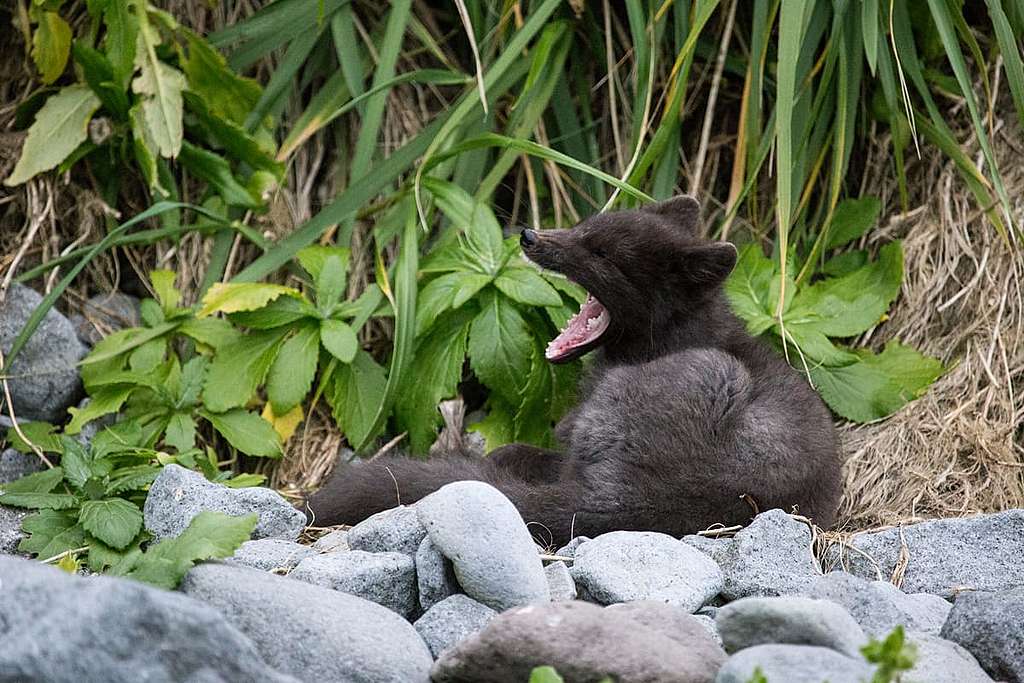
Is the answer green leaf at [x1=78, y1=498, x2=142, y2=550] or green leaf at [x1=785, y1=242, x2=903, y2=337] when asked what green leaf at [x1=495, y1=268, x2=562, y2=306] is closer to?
green leaf at [x1=785, y1=242, x2=903, y2=337]

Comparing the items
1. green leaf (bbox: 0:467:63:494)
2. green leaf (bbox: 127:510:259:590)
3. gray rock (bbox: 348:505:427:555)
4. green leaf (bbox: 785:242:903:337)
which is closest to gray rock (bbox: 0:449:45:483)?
green leaf (bbox: 0:467:63:494)

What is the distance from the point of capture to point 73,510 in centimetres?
347

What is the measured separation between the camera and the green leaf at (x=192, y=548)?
2.55 metres

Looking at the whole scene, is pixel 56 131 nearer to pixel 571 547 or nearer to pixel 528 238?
pixel 528 238

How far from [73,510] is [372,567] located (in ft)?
3.55

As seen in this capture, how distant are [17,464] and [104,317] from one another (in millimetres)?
812

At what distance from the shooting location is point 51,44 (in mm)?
4699

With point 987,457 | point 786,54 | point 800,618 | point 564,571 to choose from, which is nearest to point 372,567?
point 564,571

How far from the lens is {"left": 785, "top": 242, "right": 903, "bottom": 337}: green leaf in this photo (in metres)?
4.49

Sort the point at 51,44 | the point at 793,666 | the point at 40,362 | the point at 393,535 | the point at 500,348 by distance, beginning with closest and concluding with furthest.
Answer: the point at 793,666
the point at 393,535
the point at 500,348
the point at 40,362
the point at 51,44

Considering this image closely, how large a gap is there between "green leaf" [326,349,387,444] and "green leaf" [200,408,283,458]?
24cm

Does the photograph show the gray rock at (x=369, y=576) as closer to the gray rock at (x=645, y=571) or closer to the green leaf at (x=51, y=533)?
the gray rock at (x=645, y=571)

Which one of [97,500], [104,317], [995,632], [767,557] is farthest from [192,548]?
[104,317]

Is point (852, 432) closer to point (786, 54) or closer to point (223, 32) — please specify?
point (786, 54)
